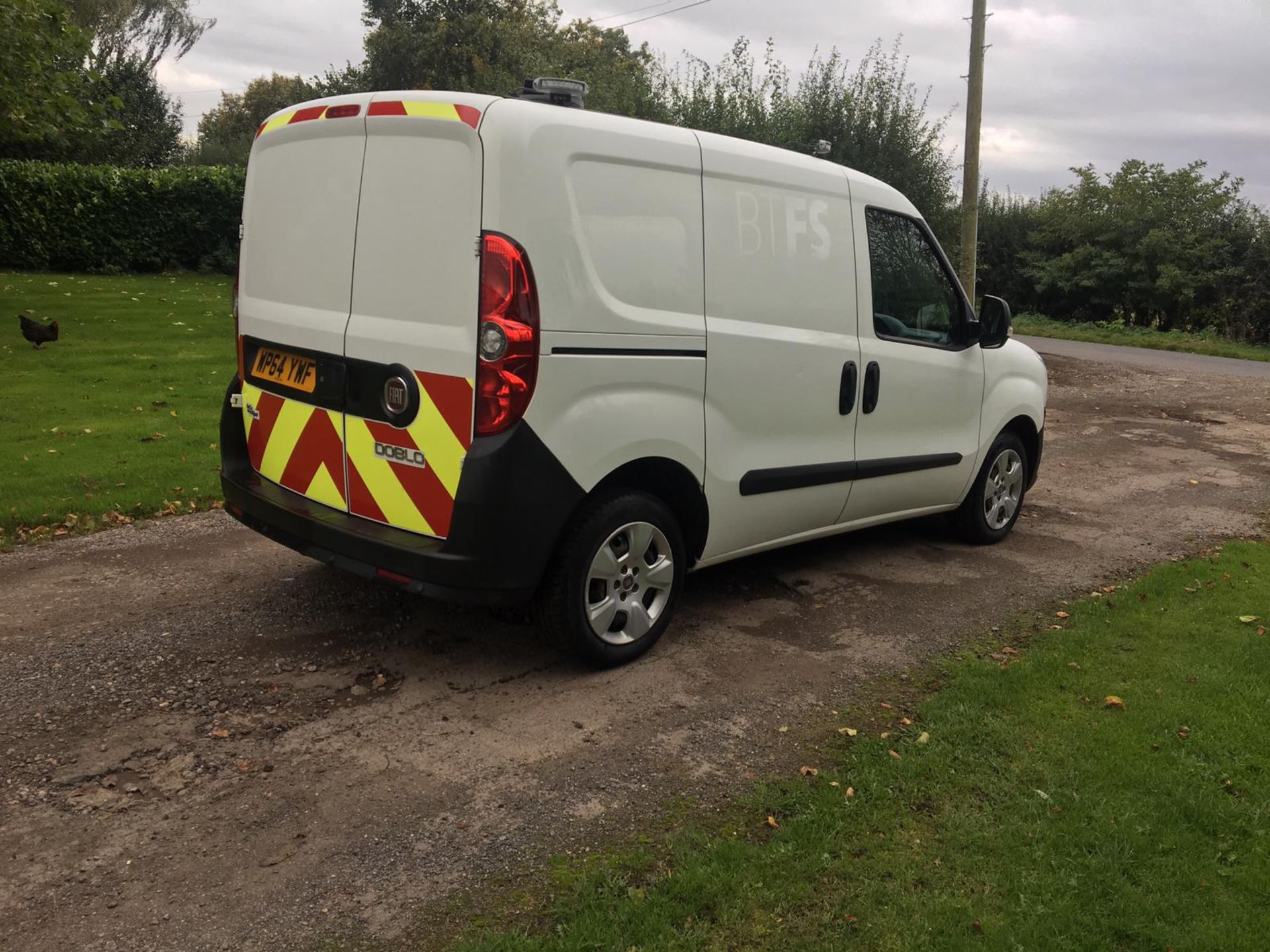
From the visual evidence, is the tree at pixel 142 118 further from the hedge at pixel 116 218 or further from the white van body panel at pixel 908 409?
the white van body panel at pixel 908 409

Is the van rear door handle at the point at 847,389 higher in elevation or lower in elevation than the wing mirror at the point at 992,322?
lower

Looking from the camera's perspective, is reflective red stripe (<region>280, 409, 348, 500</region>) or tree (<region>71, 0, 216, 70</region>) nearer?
reflective red stripe (<region>280, 409, 348, 500</region>)

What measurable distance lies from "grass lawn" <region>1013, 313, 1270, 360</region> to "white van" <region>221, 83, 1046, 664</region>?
20.6 m

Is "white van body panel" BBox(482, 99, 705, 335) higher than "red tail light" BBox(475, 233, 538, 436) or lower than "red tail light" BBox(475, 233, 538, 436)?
higher

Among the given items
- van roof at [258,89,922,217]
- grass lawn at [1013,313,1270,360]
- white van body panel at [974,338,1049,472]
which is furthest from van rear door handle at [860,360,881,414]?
grass lawn at [1013,313,1270,360]

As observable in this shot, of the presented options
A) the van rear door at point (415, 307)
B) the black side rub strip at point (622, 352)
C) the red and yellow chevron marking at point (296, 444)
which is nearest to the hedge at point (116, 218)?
the red and yellow chevron marking at point (296, 444)

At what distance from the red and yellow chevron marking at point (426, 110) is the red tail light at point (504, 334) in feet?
1.44

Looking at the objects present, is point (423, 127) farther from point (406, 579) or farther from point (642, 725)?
point (642, 725)

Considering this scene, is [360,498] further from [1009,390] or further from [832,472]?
[1009,390]

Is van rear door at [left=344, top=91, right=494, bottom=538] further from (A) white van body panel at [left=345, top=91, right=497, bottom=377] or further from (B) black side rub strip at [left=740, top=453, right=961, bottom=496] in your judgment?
(B) black side rub strip at [left=740, top=453, right=961, bottom=496]

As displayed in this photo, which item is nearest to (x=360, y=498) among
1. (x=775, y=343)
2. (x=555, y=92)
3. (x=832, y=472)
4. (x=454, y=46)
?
(x=555, y=92)

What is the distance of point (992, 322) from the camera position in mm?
5961

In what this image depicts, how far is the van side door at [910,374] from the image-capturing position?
5258 mm

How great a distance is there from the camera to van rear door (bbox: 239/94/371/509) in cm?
405
